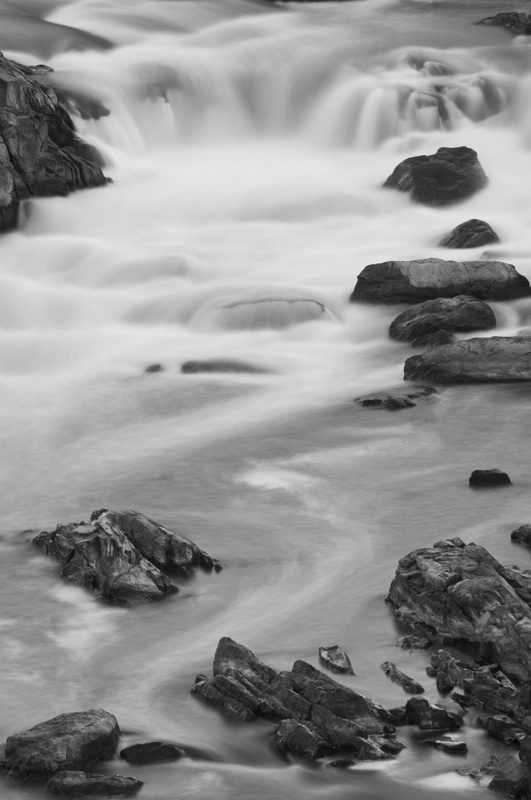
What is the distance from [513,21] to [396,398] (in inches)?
869

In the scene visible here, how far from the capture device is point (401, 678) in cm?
867

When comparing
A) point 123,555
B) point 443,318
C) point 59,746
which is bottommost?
point 59,746

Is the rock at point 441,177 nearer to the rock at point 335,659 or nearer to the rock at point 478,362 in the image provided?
the rock at point 478,362

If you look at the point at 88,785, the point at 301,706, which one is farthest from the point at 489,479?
the point at 88,785

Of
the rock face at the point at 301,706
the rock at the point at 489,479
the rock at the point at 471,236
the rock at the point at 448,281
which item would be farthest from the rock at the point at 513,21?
the rock face at the point at 301,706

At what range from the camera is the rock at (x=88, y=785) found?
7367 mm

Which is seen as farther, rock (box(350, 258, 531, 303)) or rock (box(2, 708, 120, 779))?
rock (box(350, 258, 531, 303))

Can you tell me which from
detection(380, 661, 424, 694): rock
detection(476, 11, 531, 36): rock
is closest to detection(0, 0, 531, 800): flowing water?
detection(380, 661, 424, 694): rock

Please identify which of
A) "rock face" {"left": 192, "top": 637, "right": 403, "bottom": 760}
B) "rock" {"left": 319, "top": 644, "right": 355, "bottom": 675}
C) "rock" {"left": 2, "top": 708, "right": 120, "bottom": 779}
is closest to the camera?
"rock" {"left": 2, "top": 708, "right": 120, "bottom": 779}

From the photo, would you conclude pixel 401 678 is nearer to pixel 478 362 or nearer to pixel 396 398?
pixel 396 398

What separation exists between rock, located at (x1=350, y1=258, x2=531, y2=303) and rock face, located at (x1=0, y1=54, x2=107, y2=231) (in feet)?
21.7

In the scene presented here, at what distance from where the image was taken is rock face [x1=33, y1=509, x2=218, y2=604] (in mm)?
10359

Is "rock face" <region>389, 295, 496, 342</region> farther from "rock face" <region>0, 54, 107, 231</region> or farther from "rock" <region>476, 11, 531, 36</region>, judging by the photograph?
"rock" <region>476, 11, 531, 36</region>

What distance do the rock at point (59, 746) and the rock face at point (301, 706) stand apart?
921 millimetres
